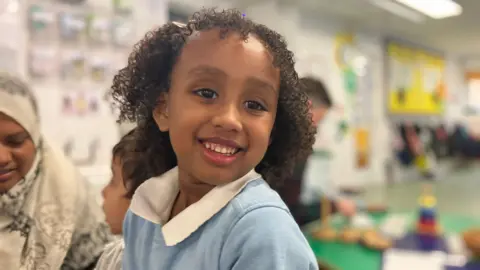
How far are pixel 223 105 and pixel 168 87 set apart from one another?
0.13 m

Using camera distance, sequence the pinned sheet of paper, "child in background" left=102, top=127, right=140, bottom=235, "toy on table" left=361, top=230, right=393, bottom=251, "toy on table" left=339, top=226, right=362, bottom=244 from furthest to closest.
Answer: "toy on table" left=339, top=226, right=362, bottom=244 < "toy on table" left=361, top=230, right=393, bottom=251 < the pinned sheet of paper < "child in background" left=102, top=127, right=140, bottom=235

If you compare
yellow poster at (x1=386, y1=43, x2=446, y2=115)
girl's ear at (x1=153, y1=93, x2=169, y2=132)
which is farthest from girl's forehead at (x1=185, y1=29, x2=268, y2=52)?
yellow poster at (x1=386, y1=43, x2=446, y2=115)

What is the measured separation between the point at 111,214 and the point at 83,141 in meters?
1.43

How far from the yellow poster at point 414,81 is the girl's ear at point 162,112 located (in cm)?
537

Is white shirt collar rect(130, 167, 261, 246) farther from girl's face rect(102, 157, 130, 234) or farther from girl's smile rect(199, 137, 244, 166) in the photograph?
girl's face rect(102, 157, 130, 234)

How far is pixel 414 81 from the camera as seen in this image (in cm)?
618

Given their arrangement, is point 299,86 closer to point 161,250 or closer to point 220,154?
point 220,154

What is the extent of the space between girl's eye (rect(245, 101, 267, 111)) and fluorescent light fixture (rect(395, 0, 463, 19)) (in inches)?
149

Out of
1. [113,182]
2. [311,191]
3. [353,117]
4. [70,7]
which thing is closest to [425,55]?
[353,117]

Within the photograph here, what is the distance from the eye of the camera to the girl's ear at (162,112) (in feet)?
2.14

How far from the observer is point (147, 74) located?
2.21ft

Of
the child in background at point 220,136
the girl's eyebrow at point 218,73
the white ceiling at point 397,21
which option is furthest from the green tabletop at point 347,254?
the white ceiling at point 397,21

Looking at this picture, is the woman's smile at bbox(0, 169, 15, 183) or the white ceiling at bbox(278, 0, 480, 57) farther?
the white ceiling at bbox(278, 0, 480, 57)

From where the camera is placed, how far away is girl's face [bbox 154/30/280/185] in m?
0.55
